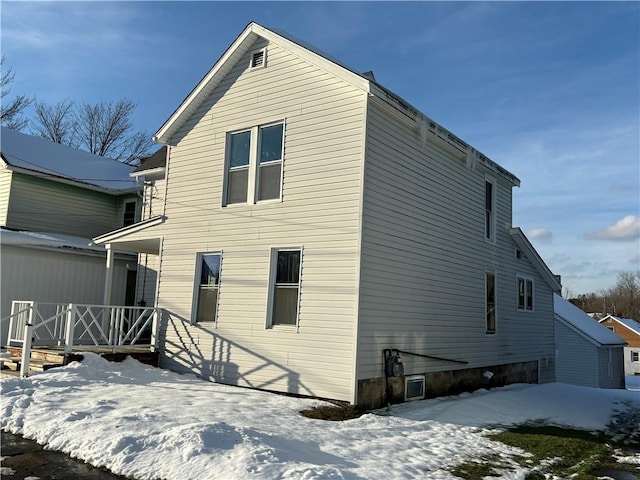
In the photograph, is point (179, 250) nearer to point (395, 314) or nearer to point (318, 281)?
point (318, 281)

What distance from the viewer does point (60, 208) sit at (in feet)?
59.7

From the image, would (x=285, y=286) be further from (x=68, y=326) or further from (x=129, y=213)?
(x=129, y=213)

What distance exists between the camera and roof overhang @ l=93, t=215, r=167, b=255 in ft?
41.3

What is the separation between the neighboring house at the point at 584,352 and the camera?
28031 mm

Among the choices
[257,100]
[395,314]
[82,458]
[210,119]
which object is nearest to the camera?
[82,458]

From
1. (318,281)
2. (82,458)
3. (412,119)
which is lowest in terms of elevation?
(82,458)

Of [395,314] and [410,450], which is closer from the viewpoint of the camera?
[410,450]

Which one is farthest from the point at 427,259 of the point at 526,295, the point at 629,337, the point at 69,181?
the point at 629,337

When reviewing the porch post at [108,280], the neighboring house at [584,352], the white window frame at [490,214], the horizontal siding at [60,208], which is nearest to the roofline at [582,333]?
the neighboring house at [584,352]

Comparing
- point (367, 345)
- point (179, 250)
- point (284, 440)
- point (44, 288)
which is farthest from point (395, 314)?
point (44, 288)

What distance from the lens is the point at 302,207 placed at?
10.1 m

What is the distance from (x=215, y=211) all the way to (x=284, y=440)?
245 inches

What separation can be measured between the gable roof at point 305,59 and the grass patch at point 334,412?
5328 millimetres

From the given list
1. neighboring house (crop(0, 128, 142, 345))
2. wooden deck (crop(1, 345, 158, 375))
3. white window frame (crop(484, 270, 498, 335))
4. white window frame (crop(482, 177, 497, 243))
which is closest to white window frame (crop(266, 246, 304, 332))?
wooden deck (crop(1, 345, 158, 375))
